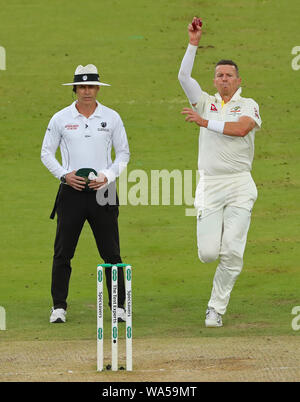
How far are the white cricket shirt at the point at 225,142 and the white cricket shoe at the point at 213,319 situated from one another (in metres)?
1.26

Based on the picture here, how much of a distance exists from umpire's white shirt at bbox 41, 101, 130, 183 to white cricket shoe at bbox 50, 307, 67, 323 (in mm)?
1267

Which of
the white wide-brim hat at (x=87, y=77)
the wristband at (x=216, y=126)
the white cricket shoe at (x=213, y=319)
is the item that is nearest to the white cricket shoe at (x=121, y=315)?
the white cricket shoe at (x=213, y=319)

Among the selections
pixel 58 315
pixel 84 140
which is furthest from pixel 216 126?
pixel 58 315

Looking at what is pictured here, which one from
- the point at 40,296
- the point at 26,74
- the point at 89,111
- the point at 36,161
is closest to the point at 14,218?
the point at 36,161

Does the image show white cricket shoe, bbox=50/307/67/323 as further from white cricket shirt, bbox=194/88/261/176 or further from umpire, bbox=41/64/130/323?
white cricket shirt, bbox=194/88/261/176

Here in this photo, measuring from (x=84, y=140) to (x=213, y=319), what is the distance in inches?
79.7

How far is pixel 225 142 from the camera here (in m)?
10.0

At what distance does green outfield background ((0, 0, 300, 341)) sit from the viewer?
37.0 ft

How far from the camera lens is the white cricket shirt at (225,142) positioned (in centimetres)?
1006

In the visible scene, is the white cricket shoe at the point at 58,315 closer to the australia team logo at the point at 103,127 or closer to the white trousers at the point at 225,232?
the white trousers at the point at 225,232

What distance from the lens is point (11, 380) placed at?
7.57m

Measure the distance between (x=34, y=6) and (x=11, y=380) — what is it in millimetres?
23588

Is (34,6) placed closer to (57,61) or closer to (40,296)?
(57,61)

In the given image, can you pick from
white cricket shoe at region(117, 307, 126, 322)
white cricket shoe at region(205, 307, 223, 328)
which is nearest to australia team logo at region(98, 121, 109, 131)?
white cricket shoe at region(117, 307, 126, 322)
